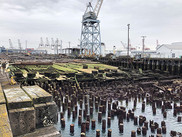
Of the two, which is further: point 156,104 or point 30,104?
point 156,104

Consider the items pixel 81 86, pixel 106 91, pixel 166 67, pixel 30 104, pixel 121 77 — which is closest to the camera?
pixel 30 104

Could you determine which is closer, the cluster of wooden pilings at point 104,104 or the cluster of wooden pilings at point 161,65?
the cluster of wooden pilings at point 104,104

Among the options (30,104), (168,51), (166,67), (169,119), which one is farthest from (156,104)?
(168,51)

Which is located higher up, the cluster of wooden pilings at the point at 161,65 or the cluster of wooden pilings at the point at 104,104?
the cluster of wooden pilings at the point at 161,65

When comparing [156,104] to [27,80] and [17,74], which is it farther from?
[17,74]

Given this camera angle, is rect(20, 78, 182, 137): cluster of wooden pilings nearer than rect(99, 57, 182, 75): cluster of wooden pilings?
Yes

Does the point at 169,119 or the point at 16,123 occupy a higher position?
the point at 16,123

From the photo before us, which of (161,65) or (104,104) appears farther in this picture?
(161,65)

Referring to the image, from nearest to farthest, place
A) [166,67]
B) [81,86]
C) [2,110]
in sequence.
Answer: [2,110] < [81,86] < [166,67]

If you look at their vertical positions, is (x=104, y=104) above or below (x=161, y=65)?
below

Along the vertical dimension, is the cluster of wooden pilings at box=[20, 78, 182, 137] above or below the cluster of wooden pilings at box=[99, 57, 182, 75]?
below

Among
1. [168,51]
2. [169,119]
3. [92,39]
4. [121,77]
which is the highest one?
[92,39]

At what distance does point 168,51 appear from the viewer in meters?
78.8

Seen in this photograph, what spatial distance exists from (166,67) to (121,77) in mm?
12193
